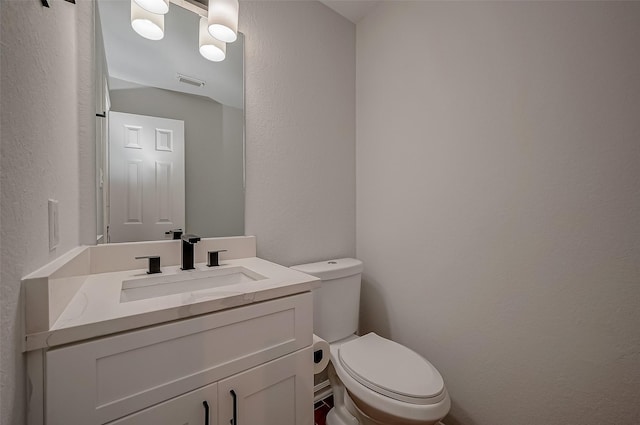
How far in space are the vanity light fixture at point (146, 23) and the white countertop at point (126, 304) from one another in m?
0.96

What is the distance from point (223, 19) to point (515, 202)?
1.43m

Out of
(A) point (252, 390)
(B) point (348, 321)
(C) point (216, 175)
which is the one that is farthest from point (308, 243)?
(A) point (252, 390)

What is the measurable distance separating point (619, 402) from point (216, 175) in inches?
68.0

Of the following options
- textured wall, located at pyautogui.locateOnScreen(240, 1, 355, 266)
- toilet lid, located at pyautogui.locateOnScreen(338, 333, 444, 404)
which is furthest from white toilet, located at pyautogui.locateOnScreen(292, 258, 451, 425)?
textured wall, located at pyautogui.locateOnScreen(240, 1, 355, 266)

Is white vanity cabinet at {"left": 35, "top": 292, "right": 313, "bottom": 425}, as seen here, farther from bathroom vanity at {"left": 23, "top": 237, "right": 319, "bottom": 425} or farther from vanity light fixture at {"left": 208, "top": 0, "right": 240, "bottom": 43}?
vanity light fixture at {"left": 208, "top": 0, "right": 240, "bottom": 43}

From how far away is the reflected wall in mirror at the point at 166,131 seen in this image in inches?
39.8

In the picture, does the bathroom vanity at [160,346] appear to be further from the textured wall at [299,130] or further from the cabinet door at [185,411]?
the textured wall at [299,130]

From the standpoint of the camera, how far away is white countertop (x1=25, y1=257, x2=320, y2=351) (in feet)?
1.73

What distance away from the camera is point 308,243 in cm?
154

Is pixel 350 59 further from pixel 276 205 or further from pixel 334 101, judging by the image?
pixel 276 205

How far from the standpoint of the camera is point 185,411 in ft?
2.14

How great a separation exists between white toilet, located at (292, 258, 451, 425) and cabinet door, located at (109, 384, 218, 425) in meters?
0.57

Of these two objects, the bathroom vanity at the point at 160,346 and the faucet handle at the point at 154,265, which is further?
the faucet handle at the point at 154,265

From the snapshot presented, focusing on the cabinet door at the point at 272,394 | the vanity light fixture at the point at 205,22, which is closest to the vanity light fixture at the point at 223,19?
the vanity light fixture at the point at 205,22
